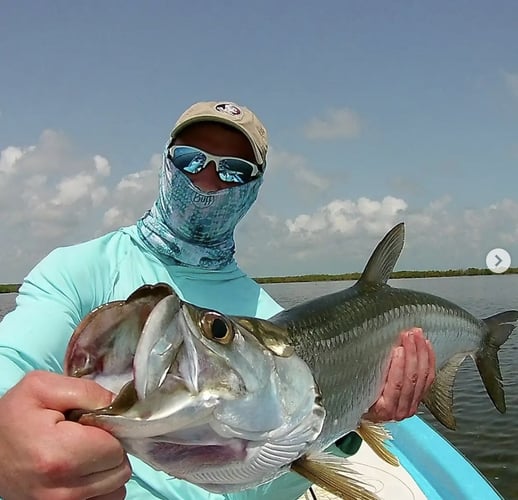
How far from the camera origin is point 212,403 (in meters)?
1.19

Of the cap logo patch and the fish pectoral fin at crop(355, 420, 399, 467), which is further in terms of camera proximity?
the cap logo patch

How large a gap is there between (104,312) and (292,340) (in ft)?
2.41

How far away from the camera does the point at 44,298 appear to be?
2.12m

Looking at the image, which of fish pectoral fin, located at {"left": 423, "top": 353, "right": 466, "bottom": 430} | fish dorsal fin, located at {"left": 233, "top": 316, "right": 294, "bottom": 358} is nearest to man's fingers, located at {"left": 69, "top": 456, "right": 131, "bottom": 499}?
fish dorsal fin, located at {"left": 233, "top": 316, "right": 294, "bottom": 358}

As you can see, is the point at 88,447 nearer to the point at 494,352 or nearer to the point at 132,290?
the point at 132,290

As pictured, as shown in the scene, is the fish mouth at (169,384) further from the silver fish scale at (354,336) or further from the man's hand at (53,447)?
the silver fish scale at (354,336)

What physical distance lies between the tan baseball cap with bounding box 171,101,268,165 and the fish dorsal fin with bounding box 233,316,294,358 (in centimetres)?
130

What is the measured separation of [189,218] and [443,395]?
171 cm

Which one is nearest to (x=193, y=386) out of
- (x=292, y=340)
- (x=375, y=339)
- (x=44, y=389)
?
(x=44, y=389)

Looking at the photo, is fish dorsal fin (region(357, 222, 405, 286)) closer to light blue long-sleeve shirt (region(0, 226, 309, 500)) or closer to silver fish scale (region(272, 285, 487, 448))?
silver fish scale (region(272, 285, 487, 448))

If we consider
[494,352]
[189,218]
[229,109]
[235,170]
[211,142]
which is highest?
[229,109]

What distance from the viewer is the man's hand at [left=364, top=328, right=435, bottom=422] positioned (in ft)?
7.97

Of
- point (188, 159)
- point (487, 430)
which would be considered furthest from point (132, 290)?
point (487, 430)

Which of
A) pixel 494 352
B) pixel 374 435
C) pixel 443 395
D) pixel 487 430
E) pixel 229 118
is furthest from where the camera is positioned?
pixel 487 430
